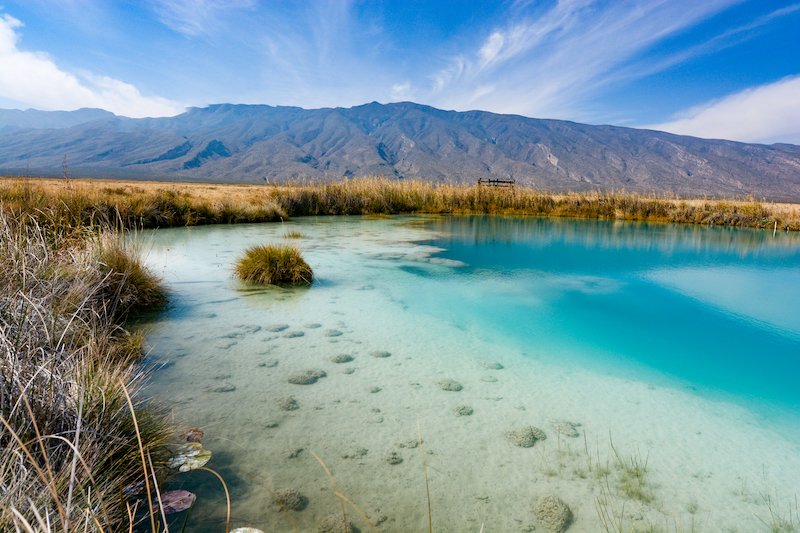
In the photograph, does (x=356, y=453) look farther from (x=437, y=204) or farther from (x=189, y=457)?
(x=437, y=204)

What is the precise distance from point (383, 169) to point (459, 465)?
183m

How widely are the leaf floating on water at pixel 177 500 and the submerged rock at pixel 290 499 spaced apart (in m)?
0.35

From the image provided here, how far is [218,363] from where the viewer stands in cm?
326

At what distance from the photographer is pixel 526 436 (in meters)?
2.43

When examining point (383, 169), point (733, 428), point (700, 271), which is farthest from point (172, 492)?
point (383, 169)

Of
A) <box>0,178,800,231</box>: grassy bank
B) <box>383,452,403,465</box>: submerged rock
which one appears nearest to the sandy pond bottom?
<box>383,452,403,465</box>: submerged rock

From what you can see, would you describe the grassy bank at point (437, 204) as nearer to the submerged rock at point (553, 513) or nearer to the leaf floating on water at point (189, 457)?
the leaf floating on water at point (189, 457)

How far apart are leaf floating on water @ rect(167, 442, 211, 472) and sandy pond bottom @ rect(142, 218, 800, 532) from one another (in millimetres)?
52

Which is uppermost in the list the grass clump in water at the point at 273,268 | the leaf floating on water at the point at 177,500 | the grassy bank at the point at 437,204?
the grassy bank at the point at 437,204

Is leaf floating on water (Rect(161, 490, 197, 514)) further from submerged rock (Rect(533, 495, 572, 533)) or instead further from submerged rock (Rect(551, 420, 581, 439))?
submerged rock (Rect(551, 420, 581, 439))

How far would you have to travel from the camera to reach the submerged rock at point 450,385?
2988 millimetres

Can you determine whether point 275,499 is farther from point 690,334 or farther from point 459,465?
point 690,334

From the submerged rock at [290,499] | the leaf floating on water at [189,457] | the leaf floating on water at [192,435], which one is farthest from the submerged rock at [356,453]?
the leaf floating on water at [192,435]

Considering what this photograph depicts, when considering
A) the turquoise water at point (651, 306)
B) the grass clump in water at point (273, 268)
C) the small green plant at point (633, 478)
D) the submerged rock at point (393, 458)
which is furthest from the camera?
the grass clump in water at point (273, 268)
